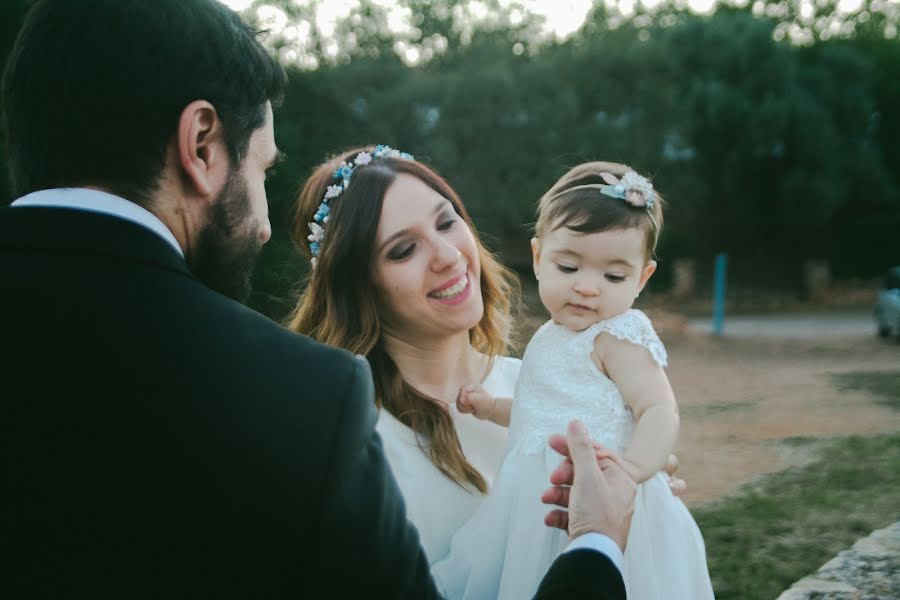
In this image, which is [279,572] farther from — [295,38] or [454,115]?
[295,38]

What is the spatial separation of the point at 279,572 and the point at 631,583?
1.27 m

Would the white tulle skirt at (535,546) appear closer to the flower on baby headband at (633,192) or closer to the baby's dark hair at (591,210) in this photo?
the baby's dark hair at (591,210)

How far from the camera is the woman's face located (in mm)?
2652

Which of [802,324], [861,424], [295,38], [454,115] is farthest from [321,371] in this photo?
[295,38]

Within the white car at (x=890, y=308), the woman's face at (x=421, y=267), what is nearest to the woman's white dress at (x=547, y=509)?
the woman's face at (x=421, y=267)

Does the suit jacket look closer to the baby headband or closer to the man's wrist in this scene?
the man's wrist

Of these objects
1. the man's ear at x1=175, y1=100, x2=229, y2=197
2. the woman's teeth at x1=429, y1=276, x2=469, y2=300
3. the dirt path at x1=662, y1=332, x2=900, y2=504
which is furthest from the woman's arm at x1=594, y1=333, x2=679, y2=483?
the dirt path at x1=662, y1=332, x2=900, y2=504

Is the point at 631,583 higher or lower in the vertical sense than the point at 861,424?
lower

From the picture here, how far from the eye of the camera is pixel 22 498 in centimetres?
109

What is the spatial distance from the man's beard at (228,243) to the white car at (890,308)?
17404 mm

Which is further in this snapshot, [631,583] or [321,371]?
[631,583]

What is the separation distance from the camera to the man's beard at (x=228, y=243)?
4.75ft

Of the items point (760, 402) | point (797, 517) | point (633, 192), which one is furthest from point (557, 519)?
point (760, 402)

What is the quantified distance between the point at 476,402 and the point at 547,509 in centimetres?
61
